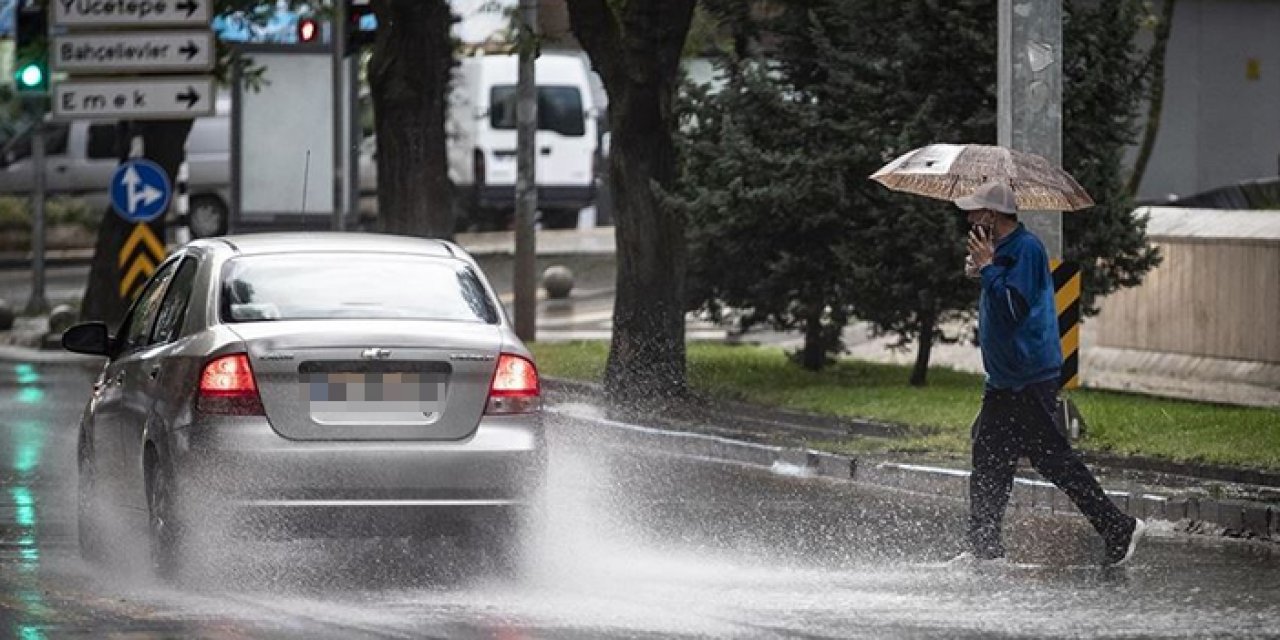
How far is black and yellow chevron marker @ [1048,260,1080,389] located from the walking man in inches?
184

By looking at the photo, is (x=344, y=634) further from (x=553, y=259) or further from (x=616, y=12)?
(x=553, y=259)

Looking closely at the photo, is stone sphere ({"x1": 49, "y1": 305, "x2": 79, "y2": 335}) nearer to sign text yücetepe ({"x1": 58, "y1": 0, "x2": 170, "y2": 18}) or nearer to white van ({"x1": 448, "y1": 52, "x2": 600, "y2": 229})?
sign text yücetepe ({"x1": 58, "y1": 0, "x2": 170, "y2": 18})

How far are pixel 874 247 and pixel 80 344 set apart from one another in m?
9.78

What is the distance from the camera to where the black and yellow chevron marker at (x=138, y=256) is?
2778 centimetres

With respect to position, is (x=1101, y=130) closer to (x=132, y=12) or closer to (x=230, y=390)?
(x=132, y=12)

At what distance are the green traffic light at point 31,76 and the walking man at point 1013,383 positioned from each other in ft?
63.4

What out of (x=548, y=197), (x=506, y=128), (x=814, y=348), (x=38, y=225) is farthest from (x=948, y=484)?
(x=548, y=197)

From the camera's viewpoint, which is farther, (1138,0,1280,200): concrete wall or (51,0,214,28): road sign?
(1138,0,1280,200): concrete wall

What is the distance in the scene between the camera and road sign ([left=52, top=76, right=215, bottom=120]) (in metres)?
28.5

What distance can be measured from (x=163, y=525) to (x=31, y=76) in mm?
19482

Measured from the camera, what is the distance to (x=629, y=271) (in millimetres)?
21812

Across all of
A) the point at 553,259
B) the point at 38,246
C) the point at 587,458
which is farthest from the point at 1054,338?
the point at 553,259

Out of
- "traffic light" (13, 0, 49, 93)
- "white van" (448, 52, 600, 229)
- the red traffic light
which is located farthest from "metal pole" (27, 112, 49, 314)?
"white van" (448, 52, 600, 229)

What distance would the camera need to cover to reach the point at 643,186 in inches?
856
